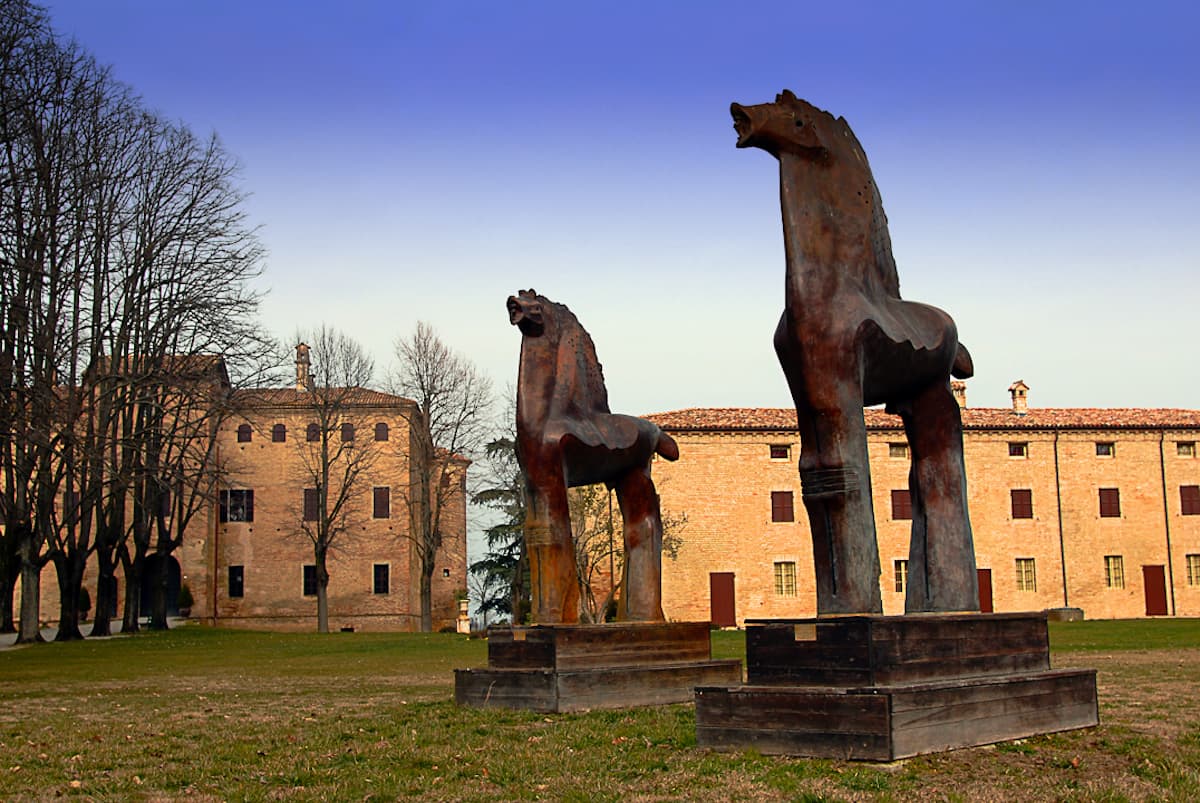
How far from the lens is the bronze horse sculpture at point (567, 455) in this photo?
1139 centimetres

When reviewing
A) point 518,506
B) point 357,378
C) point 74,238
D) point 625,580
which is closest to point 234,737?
point 625,580

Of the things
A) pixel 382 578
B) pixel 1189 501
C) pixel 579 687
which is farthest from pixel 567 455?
pixel 382 578

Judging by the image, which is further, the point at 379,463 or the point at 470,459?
the point at 379,463

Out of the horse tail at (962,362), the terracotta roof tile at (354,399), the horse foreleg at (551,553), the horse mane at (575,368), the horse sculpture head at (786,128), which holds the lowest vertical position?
the horse foreleg at (551,553)

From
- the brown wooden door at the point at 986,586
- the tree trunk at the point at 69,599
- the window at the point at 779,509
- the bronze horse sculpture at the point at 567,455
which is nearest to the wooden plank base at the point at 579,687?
the bronze horse sculpture at the point at 567,455

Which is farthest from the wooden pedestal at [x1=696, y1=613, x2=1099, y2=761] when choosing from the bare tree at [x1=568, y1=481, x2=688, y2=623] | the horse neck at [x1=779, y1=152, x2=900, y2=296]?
the bare tree at [x1=568, y1=481, x2=688, y2=623]

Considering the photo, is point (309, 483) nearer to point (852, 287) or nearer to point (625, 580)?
point (625, 580)

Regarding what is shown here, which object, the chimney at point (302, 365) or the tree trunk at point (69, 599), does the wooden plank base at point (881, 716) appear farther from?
the chimney at point (302, 365)

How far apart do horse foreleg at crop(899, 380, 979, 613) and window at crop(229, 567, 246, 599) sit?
50.1 meters

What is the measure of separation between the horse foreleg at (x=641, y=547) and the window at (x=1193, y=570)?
43.4 m

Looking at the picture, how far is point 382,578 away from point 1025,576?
27.6 metres

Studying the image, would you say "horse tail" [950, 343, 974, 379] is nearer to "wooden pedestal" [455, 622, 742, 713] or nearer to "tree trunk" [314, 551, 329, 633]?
"wooden pedestal" [455, 622, 742, 713]

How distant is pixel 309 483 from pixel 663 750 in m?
49.3

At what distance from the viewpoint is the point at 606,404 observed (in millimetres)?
12203
